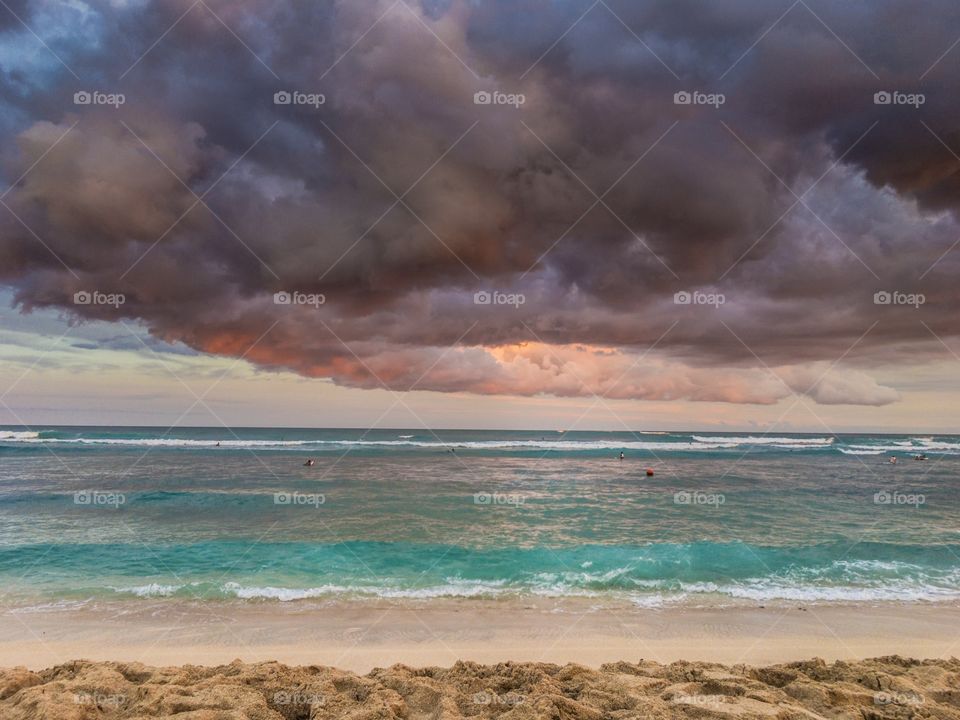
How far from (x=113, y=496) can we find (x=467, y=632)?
2197 cm

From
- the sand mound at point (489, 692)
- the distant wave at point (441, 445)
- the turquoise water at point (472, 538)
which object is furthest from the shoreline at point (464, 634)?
the distant wave at point (441, 445)

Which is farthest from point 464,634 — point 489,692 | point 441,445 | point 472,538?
point 441,445

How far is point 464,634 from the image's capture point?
26.4 feet

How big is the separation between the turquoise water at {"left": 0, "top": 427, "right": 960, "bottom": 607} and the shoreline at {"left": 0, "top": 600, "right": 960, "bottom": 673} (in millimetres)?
783

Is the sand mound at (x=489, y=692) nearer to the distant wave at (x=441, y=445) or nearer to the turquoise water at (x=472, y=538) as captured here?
the turquoise water at (x=472, y=538)

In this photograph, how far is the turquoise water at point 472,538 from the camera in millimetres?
10656

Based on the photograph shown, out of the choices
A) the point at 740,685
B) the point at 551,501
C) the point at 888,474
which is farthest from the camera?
the point at 888,474

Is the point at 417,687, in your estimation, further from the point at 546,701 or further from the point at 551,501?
the point at 551,501

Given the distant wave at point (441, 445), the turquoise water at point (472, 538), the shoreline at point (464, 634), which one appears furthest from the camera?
the distant wave at point (441, 445)

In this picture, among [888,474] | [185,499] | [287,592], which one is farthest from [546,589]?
[888,474]

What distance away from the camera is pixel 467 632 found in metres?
8.13

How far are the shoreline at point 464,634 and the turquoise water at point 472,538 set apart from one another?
30.8 inches

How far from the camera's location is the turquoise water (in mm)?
10656

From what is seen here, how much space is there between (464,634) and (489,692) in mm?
3154
